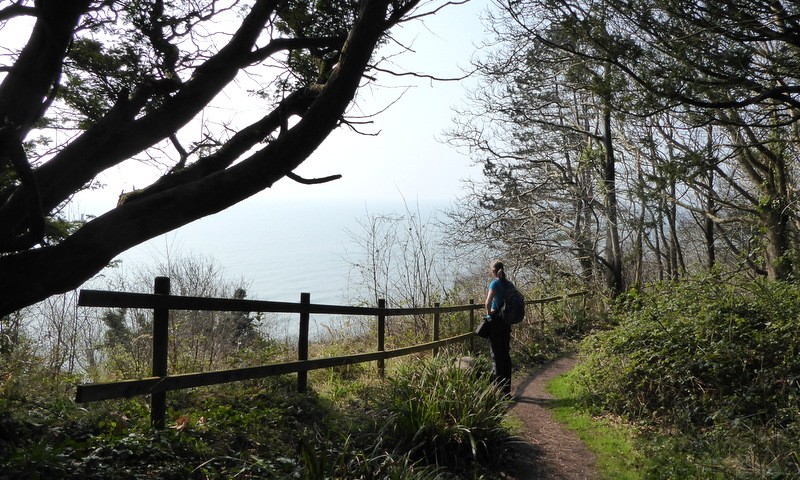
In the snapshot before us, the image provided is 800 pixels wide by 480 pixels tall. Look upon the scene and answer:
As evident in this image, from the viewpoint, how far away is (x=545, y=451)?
22.2 feet

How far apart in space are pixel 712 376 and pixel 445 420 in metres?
3.37

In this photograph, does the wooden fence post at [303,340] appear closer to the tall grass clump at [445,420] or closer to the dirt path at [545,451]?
the tall grass clump at [445,420]

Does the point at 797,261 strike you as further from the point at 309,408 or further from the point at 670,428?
the point at 309,408

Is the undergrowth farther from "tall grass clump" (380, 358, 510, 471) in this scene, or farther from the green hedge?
the green hedge

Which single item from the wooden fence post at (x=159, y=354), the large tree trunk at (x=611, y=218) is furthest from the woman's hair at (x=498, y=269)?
the large tree trunk at (x=611, y=218)

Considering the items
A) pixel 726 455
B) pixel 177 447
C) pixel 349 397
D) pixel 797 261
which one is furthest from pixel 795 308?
pixel 177 447

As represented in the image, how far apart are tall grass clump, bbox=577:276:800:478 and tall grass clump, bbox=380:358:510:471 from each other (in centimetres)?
165

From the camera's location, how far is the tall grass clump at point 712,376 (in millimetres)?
5785

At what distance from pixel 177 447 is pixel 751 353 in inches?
250

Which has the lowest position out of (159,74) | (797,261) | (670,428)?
(670,428)

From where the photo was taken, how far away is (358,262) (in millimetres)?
13477

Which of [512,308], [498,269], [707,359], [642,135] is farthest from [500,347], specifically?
[642,135]

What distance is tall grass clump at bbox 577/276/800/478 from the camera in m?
5.79

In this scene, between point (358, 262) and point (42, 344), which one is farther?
point (358, 262)
